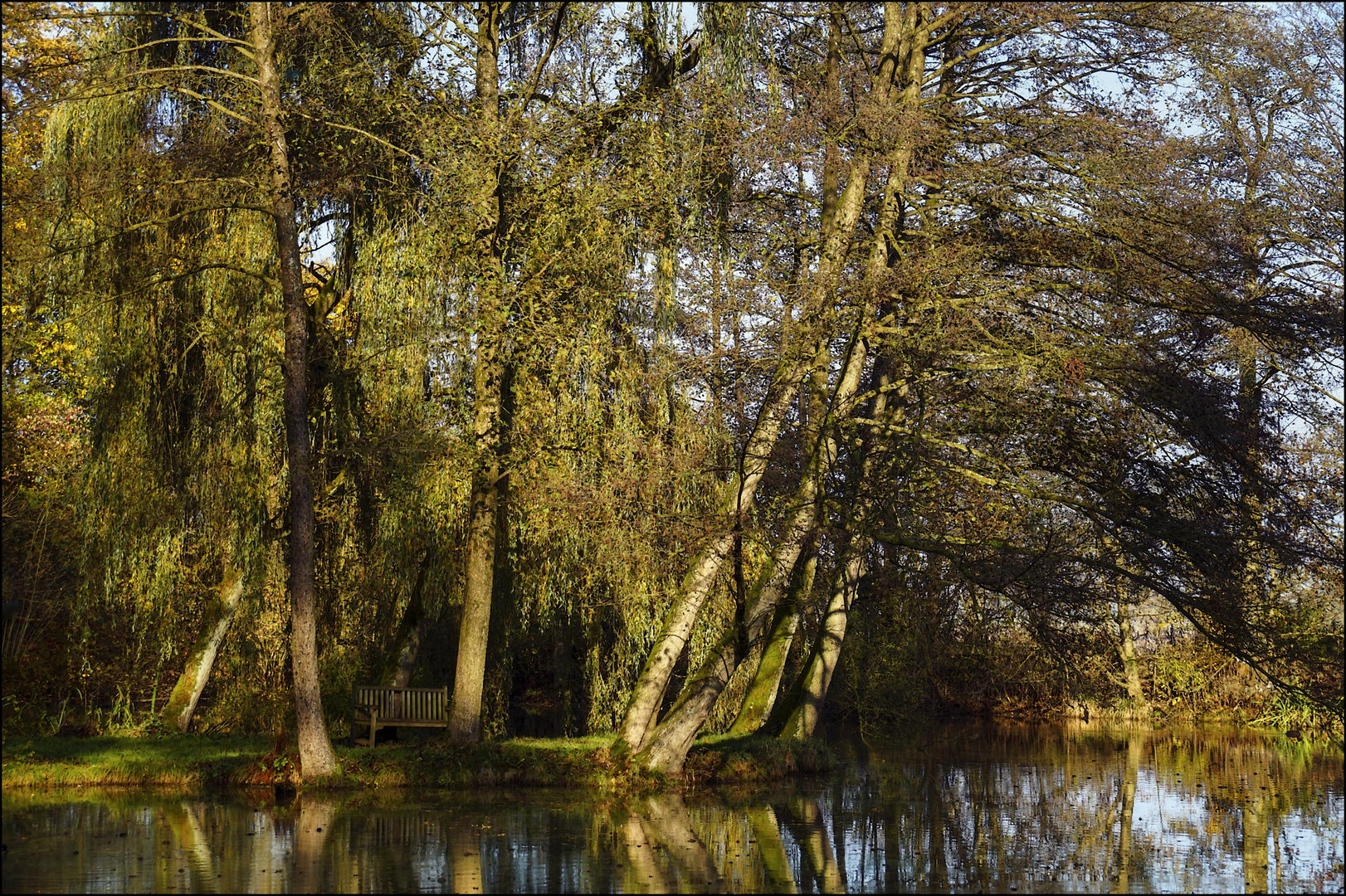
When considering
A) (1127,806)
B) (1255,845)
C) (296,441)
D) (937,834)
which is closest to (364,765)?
(296,441)

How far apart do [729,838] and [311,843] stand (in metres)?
3.58

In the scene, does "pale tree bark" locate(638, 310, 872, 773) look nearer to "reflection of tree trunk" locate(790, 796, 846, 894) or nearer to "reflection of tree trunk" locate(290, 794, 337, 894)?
"reflection of tree trunk" locate(790, 796, 846, 894)

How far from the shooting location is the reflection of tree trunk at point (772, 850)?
356 inches

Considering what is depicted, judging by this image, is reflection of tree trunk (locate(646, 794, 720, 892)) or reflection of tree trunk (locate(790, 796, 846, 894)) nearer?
reflection of tree trunk (locate(790, 796, 846, 894))

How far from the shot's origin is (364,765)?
1558cm

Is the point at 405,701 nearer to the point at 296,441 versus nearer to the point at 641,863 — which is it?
the point at 296,441

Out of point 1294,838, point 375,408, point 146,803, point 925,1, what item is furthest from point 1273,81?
point 146,803

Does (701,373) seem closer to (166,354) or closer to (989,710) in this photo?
(166,354)

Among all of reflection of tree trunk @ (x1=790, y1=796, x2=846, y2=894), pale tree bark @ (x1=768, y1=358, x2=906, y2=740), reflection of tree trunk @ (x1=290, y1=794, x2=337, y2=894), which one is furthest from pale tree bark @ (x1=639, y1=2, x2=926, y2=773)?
reflection of tree trunk @ (x1=290, y1=794, x2=337, y2=894)

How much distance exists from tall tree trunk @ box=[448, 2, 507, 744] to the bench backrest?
0.55 meters

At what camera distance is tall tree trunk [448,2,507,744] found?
15.8 m

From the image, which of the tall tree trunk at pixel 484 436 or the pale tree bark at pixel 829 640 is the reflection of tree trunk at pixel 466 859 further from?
the pale tree bark at pixel 829 640

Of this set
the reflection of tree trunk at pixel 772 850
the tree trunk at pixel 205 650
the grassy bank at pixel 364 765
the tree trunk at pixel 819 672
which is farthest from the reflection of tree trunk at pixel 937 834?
the tree trunk at pixel 205 650

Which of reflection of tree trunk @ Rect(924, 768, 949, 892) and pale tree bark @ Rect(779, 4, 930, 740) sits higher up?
pale tree bark @ Rect(779, 4, 930, 740)
